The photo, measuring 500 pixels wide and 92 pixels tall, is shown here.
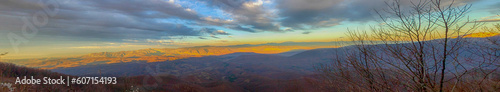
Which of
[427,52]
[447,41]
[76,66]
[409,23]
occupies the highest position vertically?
[409,23]

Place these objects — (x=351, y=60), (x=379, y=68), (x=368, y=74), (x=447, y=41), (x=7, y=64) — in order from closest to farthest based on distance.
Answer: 1. (x=447, y=41)
2. (x=379, y=68)
3. (x=368, y=74)
4. (x=351, y=60)
5. (x=7, y=64)

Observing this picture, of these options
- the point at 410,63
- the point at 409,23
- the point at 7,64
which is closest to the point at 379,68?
the point at 410,63

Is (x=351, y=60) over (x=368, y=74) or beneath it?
over

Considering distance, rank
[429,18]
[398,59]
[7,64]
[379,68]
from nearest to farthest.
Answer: [429,18], [398,59], [379,68], [7,64]

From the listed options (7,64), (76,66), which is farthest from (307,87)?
(76,66)

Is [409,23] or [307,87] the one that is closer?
[409,23]

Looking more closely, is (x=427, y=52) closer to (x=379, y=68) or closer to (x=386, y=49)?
(x=386, y=49)

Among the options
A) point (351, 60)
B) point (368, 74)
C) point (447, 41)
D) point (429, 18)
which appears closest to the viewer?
point (447, 41)

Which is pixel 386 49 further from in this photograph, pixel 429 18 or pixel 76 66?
pixel 76 66

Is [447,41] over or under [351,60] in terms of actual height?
over
